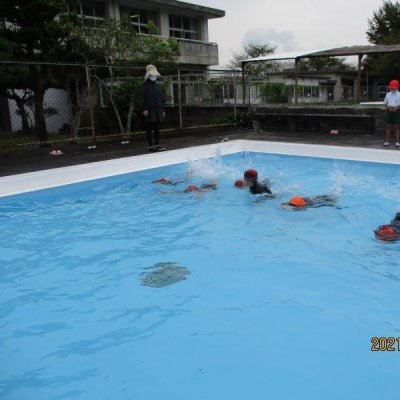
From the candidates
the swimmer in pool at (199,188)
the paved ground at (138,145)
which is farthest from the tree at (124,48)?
the swimmer in pool at (199,188)

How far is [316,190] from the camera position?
788 centimetres

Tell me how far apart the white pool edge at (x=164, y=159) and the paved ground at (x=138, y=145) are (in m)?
0.57

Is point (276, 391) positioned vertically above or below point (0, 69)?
below

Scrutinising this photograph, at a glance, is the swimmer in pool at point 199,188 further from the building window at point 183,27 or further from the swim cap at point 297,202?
the building window at point 183,27

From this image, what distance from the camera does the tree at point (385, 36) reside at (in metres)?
32.2

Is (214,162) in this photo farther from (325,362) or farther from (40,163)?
(325,362)

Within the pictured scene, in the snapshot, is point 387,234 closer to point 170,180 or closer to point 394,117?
point 170,180

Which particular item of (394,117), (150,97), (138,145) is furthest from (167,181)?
(394,117)

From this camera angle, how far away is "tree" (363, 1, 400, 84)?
106 ft

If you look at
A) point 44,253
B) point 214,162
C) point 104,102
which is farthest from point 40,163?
point 104,102

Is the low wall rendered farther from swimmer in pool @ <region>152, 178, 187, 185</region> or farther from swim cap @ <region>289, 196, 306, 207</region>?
swim cap @ <region>289, 196, 306, 207</region>

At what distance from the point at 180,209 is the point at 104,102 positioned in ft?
33.0

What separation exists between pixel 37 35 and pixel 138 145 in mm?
4125

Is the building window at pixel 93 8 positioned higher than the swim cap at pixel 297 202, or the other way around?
the building window at pixel 93 8
